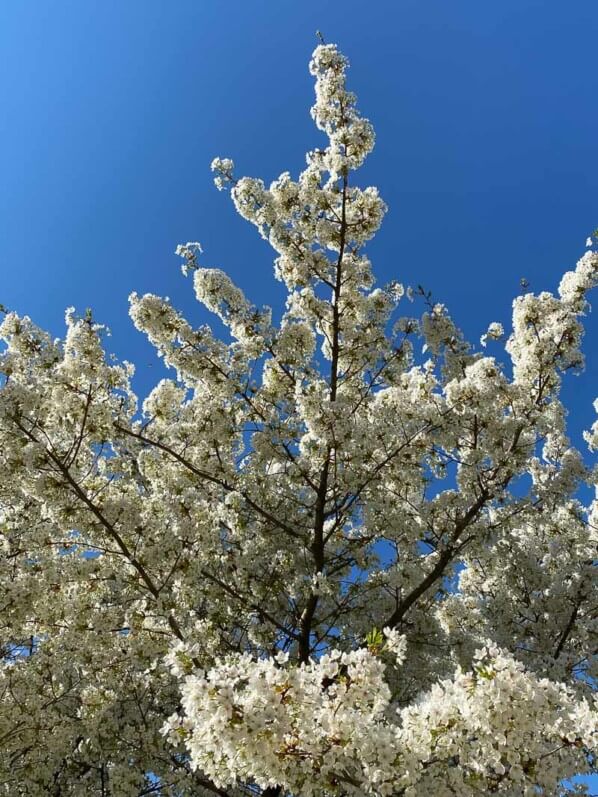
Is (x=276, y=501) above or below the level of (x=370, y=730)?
above

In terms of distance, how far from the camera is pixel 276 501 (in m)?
13.4

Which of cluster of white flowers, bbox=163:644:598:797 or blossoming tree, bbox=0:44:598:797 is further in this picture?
blossoming tree, bbox=0:44:598:797

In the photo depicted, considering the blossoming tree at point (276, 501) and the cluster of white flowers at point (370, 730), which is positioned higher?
the blossoming tree at point (276, 501)

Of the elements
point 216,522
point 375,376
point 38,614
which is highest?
point 375,376

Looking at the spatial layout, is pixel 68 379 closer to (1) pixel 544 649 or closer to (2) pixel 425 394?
(2) pixel 425 394

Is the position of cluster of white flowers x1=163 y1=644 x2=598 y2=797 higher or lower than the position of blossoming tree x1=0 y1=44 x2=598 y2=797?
lower

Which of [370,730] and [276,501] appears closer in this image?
[370,730]

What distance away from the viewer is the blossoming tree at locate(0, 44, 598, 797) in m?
10.7

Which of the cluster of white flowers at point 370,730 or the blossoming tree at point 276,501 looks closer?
the cluster of white flowers at point 370,730

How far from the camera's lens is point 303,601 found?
12828 mm

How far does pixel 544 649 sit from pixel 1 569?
11468 mm

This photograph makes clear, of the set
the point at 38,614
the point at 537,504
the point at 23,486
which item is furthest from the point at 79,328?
the point at 537,504

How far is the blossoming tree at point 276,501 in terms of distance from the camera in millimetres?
10711

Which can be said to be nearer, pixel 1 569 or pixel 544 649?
pixel 1 569
